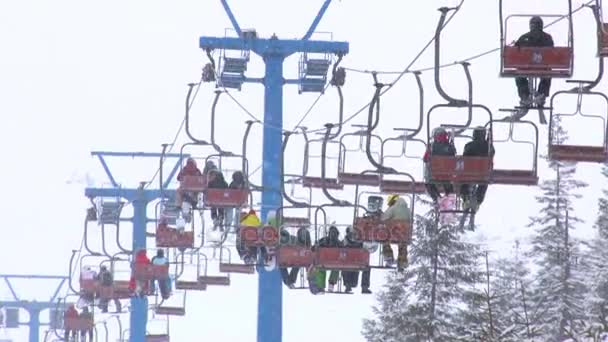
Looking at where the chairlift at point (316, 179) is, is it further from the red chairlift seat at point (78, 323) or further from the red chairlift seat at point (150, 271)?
the red chairlift seat at point (78, 323)

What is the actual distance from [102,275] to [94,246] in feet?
322

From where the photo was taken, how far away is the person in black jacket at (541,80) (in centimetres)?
1812

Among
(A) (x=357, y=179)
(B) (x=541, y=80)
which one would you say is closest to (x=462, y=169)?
(B) (x=541, y=80)

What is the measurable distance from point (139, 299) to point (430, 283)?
1368cm

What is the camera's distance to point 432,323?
40656 millimetres

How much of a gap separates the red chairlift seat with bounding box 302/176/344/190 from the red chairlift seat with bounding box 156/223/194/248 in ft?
36.1

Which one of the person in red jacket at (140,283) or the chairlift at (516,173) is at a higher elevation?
the chairlift at (516,173)

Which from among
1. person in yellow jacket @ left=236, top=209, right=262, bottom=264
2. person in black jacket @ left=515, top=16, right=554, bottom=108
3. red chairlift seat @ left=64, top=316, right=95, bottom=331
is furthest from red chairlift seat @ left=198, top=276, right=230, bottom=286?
person in black jacket @ left=515, top=16, right=554, bottom=108

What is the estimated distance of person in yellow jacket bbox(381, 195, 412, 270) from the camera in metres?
25.3

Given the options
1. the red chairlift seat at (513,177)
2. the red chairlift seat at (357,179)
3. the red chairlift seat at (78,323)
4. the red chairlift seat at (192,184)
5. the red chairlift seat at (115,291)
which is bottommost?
the red chairlift seat at (78,323)

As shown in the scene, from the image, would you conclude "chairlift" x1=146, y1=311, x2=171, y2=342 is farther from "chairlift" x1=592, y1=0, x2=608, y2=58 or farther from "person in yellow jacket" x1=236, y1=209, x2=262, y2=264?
"chairlift" x1=592, y1=0, x2=608, y2=58

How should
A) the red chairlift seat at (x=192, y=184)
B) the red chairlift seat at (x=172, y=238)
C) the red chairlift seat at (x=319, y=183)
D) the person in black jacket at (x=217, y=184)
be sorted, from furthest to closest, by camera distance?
the red chairlift seat at (x=172, y=238) < the red chairlift seat at (x=192, y=184) < the person in black jacket at (x=217, y=184) < the red chairlift seat at (x=319, y=183)

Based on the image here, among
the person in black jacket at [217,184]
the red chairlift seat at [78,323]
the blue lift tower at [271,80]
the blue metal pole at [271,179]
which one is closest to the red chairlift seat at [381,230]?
the person in black jacket at [217,184]

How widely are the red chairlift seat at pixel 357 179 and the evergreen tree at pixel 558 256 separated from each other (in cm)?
2453
